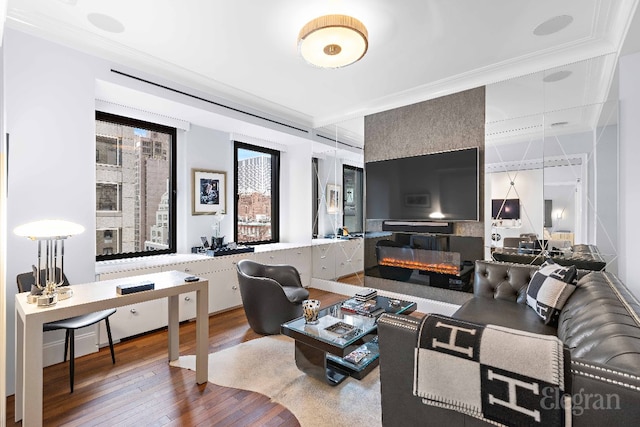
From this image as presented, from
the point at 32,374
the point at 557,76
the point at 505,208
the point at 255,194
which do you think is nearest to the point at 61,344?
the point at 32,374

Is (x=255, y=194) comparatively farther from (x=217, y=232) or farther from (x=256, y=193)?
(x=217, y=232)

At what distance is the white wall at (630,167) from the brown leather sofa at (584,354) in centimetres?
55

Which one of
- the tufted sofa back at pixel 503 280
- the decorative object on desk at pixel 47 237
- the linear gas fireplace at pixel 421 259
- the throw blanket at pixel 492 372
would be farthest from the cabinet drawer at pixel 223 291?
the throw blanket at pixel 492 372

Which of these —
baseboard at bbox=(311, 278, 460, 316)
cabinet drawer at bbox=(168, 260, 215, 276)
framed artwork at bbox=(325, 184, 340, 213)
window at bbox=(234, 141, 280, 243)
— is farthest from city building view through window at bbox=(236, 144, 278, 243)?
baseboard at bbox=(311, 278, 460, 316)

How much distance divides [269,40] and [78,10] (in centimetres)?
147

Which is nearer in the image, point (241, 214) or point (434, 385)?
point (434, 385)

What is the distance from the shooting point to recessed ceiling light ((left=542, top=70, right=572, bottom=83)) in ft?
9.88

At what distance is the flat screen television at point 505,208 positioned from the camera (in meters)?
3.32

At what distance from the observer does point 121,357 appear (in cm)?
271

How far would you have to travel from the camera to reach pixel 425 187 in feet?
12.7

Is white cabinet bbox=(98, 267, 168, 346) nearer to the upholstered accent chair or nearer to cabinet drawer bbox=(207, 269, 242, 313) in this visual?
cabinet drawer bbox=(207, 269, 242, 313)

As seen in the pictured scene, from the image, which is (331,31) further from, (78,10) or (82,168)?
(82,168)

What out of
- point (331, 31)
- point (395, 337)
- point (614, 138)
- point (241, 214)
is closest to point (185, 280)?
point (395, 337)

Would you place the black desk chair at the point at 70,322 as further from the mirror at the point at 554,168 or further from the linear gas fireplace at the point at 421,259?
the mirror at the point at 554,168
